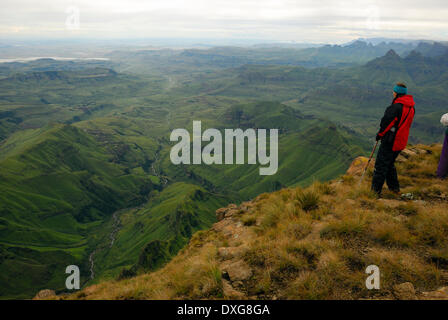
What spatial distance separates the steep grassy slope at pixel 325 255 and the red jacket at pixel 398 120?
3.03m

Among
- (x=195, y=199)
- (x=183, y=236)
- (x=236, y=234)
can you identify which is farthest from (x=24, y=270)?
(x=236, y=234)

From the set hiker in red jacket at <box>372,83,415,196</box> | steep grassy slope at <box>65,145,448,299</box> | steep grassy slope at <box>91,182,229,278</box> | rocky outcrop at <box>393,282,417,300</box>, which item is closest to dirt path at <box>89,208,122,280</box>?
steep grassy slope at <box>91,182,229,278</box>

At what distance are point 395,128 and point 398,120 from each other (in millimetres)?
386

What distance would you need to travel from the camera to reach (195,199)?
18988 cm

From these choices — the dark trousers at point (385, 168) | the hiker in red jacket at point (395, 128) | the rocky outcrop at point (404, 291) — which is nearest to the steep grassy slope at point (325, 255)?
the rocky outcrop at point (404, 291)

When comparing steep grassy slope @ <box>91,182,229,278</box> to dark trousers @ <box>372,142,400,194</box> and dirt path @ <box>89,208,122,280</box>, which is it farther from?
dark trousers @ <box>372,142,400,194</box>

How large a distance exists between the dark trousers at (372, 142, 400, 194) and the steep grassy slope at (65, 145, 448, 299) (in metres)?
0.55

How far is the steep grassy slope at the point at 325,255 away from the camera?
25.2ft

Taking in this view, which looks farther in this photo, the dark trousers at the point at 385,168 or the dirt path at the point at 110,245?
the dirt path at the point at 110,245

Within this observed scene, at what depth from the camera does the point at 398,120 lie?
11.8 meters

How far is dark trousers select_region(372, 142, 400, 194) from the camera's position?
12.3 meters

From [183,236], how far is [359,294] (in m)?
147

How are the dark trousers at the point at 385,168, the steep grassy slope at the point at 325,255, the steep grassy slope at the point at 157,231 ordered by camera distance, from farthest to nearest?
the steep grassy slope at the point at 157,231, the dark trousers at the point at 385,168, the steep grassy slope at the point at 325,255

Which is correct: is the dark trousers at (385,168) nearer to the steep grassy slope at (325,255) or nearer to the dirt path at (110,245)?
the steep grassy slope at (325,255)
